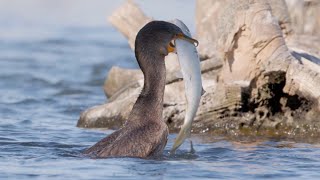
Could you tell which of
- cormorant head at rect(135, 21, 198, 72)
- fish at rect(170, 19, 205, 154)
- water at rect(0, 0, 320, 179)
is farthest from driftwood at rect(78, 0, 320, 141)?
fish at rect(170, 19, 205, 154)

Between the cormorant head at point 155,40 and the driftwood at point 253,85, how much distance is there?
6.28 ft

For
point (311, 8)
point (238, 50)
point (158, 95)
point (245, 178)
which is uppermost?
point (311, 8)

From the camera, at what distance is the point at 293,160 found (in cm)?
1105

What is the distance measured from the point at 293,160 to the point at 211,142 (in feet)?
5.20

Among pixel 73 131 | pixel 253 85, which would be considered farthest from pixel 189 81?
pixel 73 131

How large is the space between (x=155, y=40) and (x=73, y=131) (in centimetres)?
312

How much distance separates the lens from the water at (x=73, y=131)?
1020 cm

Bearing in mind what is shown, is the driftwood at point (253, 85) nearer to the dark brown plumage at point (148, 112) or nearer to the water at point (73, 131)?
the water at point (73, 131)

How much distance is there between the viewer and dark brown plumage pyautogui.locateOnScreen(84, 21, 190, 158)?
10.6 metres

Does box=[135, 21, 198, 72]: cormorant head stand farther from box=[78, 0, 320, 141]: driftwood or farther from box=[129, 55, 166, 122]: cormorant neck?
box=[78, 0, 320, 141]: driftwood

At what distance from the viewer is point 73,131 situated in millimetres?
13609

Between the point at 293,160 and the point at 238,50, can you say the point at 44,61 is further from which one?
the point at 293,160

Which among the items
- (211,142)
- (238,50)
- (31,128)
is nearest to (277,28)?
(238,50)

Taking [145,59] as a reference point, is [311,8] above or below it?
above
